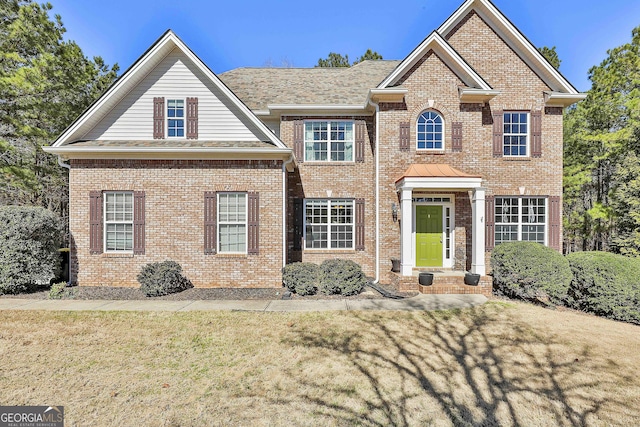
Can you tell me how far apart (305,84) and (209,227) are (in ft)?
25.8

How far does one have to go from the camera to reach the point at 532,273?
898cm

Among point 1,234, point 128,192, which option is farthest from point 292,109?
point 1,234

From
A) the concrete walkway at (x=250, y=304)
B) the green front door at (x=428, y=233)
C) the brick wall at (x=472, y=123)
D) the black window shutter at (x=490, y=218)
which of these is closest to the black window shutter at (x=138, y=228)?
the concrete walkway at (x=250, y=304)

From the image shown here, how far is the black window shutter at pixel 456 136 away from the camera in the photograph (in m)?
11.0

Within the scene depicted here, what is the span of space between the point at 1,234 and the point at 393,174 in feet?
41.2

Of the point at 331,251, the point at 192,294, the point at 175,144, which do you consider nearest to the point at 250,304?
the point at 192,294

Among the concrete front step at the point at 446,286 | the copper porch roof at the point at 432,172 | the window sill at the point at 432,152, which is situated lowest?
the concrete front step at the point at 446,286

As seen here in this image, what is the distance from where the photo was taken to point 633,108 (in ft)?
48.9

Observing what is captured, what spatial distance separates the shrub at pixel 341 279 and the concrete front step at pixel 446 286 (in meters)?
1.32

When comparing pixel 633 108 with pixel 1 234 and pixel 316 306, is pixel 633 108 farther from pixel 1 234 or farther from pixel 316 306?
pixel 1 234

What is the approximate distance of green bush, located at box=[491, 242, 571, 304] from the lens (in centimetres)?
882

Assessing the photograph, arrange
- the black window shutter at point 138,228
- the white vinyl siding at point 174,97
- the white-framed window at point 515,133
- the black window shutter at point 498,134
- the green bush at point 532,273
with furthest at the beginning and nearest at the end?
the white-framed window at point 515,133 → the black window shutter at point 498,134 → the white vinyl siding at point 174,97 → the black window shutter at point 138,228 → the green bush at point 532,273

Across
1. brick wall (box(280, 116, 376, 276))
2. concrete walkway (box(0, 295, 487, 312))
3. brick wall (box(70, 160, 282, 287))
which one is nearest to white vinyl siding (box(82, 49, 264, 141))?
brick wall (box(70, 160, 282, 287))

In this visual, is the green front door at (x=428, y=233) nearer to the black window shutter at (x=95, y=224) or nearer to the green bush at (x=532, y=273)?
the green bush at (x=532, y=273)
